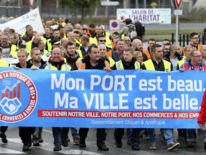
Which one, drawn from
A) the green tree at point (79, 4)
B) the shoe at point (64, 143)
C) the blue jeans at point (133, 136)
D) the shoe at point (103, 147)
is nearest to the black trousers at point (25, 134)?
the shoe at point (64, 143)

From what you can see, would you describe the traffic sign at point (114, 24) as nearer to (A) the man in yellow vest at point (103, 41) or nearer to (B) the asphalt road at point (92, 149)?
(A) the man in yellow vest at point (103, 41)

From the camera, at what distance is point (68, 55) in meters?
11.2

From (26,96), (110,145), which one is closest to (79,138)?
(110,145)

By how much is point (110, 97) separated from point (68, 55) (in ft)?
4.69

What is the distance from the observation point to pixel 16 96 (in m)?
10.3

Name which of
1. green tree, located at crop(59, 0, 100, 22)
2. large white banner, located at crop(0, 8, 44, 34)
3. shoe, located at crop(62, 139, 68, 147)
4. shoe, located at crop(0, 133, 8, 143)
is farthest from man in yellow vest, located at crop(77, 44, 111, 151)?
green tree, located at crop(59, 0, 100, 22)

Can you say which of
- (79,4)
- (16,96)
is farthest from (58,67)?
(79,4)

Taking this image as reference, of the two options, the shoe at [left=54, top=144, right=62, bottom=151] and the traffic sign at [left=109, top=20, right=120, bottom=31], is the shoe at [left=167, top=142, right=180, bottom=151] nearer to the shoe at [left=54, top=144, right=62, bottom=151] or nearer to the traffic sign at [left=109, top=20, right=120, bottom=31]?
the shoe at [left=54, top=144, right=62, bottom=151]

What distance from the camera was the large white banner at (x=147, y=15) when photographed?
29.4 metres

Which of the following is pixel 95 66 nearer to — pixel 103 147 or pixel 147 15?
pixel 103 147

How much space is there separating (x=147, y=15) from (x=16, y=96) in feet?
66.1

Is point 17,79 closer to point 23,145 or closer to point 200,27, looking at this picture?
point 23,145

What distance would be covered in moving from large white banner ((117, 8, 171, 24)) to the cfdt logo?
63.5ft

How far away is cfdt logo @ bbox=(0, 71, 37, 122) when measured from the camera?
33.7ft
